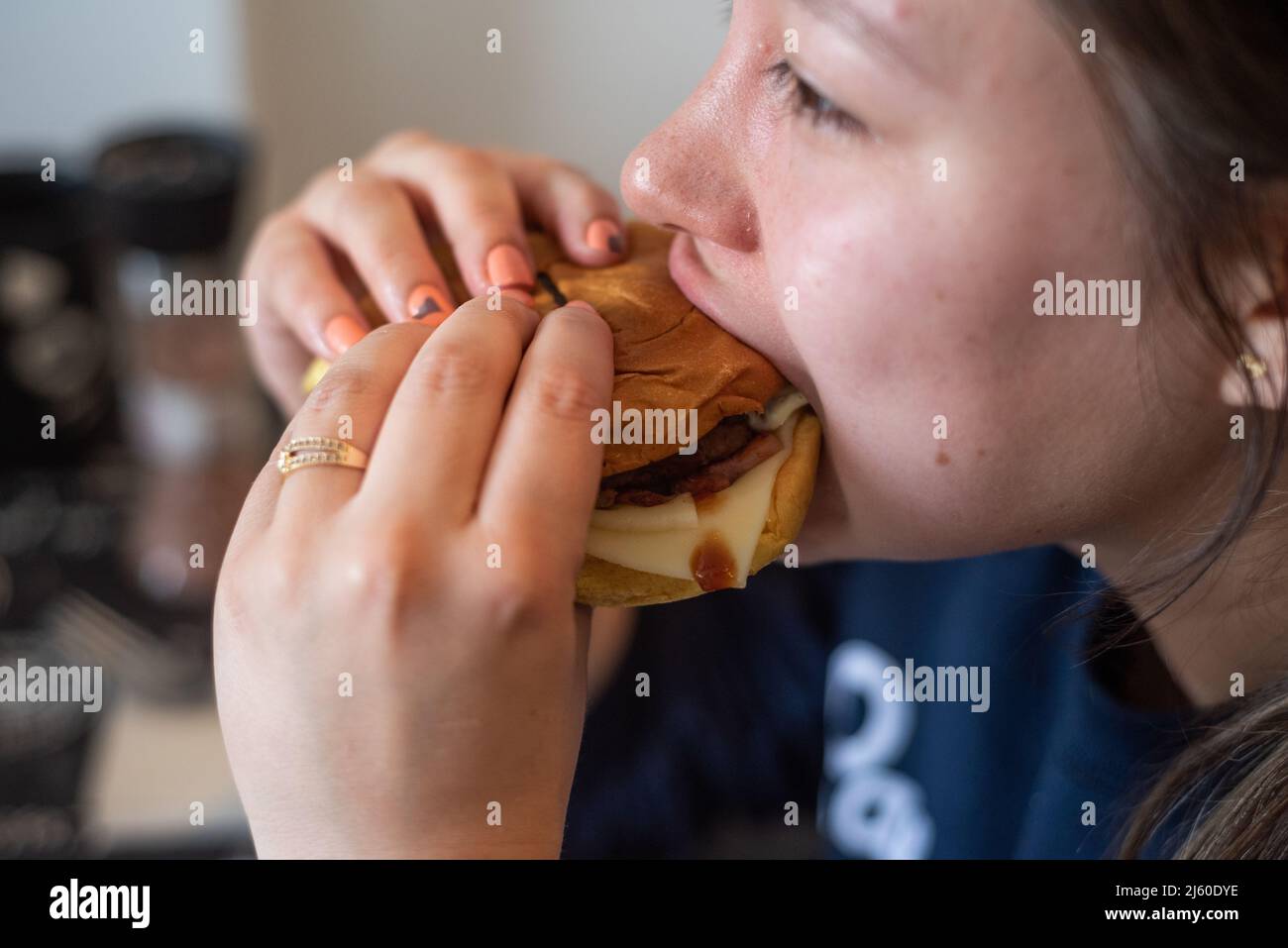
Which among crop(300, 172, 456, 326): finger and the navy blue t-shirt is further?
the navy blue t-shirt

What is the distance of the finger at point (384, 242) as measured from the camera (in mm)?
816

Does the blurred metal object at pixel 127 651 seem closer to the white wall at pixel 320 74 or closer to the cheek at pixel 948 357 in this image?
the white wall at pixel 320 74

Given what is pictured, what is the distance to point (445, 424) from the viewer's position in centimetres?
60

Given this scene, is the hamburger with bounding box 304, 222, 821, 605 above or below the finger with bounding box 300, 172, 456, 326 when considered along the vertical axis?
below

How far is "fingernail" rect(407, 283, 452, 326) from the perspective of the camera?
31.5 inches

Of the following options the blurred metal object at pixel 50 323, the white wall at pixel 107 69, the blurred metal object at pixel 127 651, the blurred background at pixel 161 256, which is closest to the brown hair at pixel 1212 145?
the blurred background at pixel 161 256

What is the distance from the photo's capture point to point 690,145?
26.9 inches

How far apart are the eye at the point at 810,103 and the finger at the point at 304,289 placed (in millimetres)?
372

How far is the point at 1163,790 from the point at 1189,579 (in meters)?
0.16

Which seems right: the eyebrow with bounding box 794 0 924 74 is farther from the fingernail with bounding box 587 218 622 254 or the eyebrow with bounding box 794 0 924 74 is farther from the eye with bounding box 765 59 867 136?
the fingernail with bounding box 587 218 622 254

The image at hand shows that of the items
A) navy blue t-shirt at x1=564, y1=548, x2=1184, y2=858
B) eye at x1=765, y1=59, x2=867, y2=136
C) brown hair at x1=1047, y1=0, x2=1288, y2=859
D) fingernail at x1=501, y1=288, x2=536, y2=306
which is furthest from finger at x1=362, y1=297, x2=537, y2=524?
navy blue t-shirt at x1=564, y1=548, x2=1184, y2=858

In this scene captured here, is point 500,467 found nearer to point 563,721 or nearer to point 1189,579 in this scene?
point 563,721

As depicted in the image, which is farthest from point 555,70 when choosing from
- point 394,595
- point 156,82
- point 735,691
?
point 394,595
